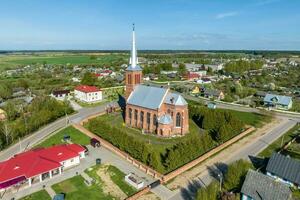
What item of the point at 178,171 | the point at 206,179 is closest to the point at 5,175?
the point at 178,171

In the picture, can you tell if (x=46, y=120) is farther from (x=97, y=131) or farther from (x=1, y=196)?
(x=1, y=196)

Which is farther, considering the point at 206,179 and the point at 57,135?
the point at 57,135

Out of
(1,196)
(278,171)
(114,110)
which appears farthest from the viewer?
(114,110)

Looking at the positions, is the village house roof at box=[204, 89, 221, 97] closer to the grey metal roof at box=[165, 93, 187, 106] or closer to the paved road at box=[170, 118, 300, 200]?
the paved road at box=[170, 118, 300, 200]

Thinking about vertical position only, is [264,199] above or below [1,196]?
above

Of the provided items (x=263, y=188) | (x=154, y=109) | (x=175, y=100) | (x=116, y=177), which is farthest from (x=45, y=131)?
(x=263, y=188)

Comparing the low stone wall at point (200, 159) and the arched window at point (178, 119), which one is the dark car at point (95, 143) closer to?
the arched window at point (178, 119)

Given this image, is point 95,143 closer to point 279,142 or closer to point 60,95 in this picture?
point 279,142
